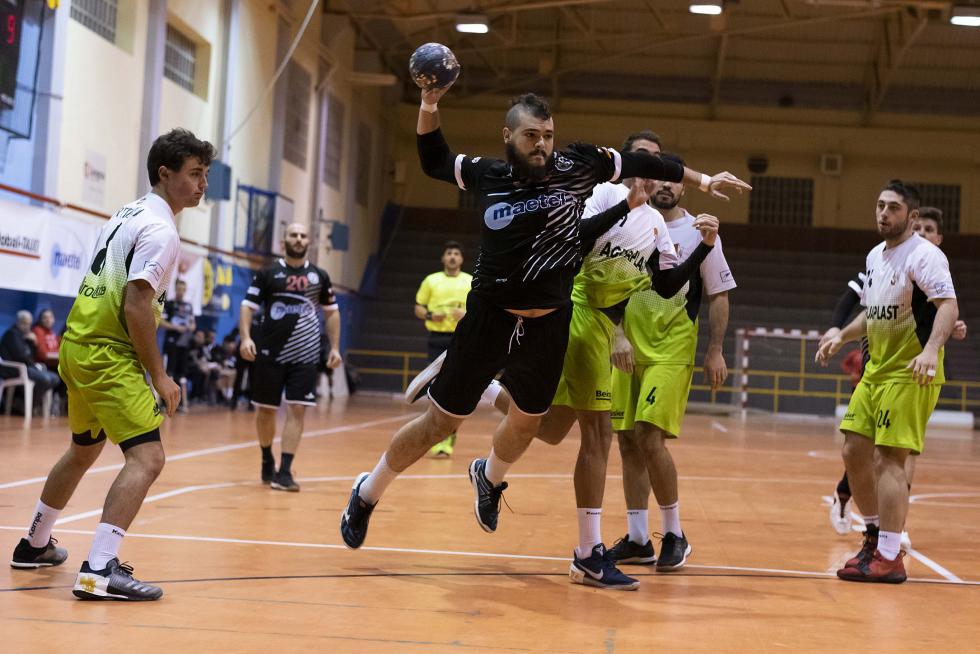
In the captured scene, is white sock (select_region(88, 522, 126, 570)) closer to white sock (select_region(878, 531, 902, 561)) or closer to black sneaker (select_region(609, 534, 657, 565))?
black sneaker (select_region(609, 534, 657, 565))

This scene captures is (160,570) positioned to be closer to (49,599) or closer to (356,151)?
(49,599)

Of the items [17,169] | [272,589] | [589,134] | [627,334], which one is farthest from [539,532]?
[589,134]

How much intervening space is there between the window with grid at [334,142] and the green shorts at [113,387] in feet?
77.4

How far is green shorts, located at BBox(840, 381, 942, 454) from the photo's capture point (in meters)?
6.09

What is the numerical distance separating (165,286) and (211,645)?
1.61m

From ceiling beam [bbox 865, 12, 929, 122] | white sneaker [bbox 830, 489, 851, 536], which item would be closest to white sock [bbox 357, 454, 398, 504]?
white sneaker [bbox 830, 489, 851, 536]

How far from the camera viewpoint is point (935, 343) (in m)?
5.96

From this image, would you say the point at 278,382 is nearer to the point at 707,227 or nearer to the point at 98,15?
the point at 707,227

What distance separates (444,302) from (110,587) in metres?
8.25

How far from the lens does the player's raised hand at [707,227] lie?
5.72 m

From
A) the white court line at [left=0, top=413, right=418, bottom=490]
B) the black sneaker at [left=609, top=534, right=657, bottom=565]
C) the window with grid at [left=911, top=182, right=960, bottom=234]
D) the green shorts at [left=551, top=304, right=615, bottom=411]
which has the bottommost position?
the white court line at [left=0, top=413, right=418, bottom=490]

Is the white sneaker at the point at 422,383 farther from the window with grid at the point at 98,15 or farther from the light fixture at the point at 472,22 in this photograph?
the light fixture at the point at 472,22

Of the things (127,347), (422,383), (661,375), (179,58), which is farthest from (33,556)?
(179,58)

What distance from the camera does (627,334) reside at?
6.43 meters
